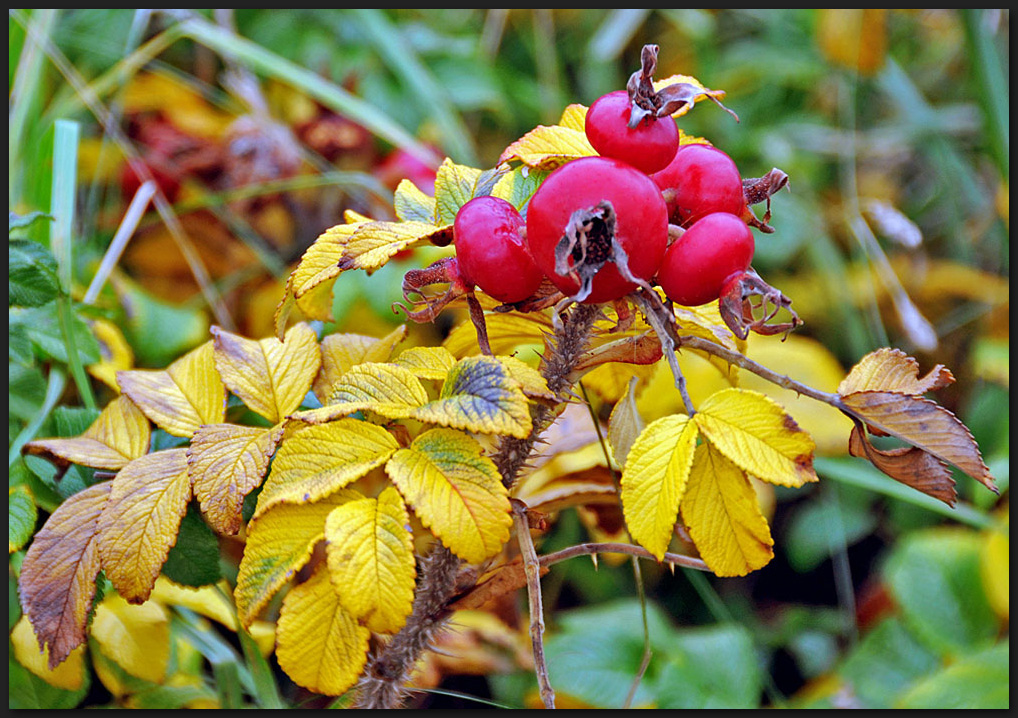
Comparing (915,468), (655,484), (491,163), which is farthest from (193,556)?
(491,163)

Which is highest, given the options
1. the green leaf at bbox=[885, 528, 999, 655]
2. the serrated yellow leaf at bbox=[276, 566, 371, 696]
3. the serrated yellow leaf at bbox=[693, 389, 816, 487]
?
the serrated yellow leaf at bbox=[693, 389, 816, 487]

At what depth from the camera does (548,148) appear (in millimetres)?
437

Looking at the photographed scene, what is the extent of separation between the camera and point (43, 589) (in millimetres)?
444

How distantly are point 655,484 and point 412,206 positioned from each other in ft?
0.73

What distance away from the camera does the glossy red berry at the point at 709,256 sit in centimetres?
37

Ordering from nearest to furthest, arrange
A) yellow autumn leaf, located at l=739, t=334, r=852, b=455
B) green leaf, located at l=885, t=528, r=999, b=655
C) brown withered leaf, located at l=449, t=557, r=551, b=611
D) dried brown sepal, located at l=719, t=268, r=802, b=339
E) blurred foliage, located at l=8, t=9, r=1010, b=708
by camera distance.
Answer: dried brown sepal, located at l=719, t=268, r=802, b=339
brown withered leaf, located at l=449, t=557, r=551, b=611
blurred foliage, located at l=8, t=9, r=1010, b=708
green leaf, located at l=885, t=528, r=999, b=655
yellow autumn leaf, located at l=739, t=334, r=852, b=455

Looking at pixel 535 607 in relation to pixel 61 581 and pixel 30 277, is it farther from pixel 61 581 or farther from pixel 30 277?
pixel 30 277

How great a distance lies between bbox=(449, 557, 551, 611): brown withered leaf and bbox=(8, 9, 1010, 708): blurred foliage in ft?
0.53

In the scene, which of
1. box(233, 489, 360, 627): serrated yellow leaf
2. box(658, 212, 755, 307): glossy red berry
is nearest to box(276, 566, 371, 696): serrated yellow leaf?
box(233, 489, 360, 627): serrated yellow leaf

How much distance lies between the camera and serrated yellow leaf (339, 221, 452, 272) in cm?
40

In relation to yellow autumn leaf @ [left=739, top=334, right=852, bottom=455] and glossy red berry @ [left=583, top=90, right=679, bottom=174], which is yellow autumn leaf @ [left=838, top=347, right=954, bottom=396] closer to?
glossy red berry @ [left=583, top=90, right=679, bottom=174]

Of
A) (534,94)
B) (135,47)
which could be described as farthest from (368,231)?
(534,94)

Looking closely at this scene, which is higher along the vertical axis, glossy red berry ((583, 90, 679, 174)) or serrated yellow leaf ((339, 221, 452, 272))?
glossy red berry ((583, 90, 679, 174))

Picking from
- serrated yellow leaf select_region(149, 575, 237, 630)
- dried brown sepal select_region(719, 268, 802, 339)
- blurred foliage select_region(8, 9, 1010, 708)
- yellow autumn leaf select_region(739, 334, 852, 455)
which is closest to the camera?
dried brown sepal select_region(719, 268, 802, 339)
